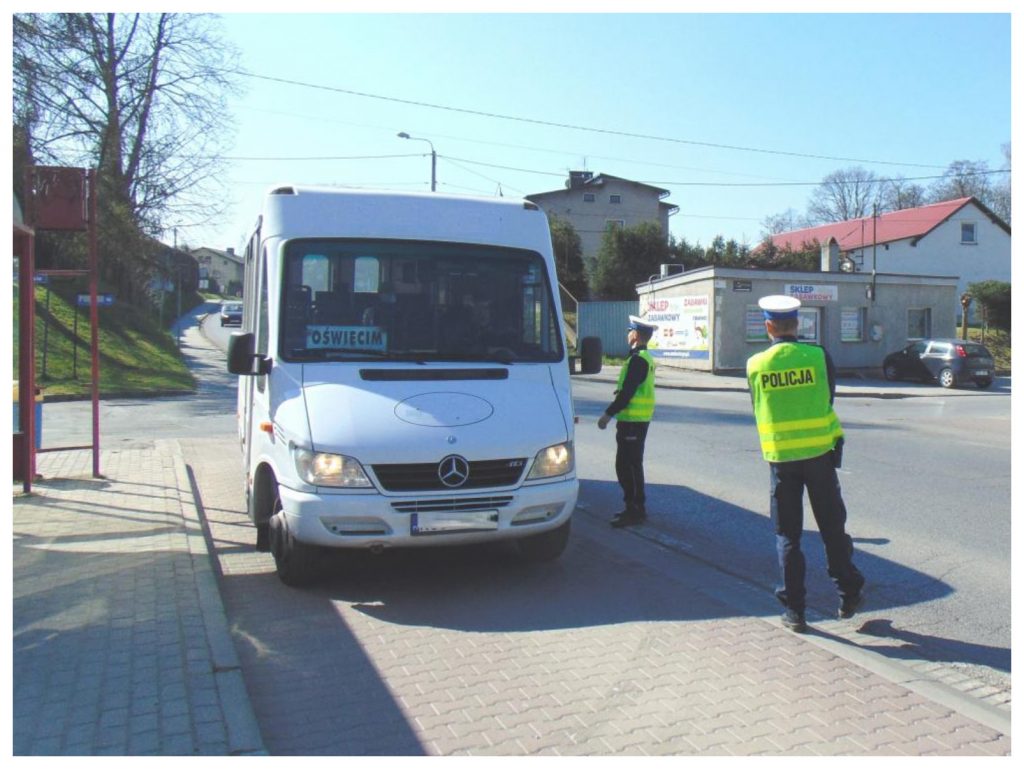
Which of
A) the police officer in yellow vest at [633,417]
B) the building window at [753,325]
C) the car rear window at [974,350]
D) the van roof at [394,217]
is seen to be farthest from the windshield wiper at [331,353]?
the car rear window at [974,350]

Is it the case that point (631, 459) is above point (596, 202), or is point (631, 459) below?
below

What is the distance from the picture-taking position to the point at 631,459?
8102mm

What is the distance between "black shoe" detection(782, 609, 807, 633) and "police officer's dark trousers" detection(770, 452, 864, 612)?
0.03 m

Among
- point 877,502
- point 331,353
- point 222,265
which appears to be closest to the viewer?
point 331,353

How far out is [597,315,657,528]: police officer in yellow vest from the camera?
7977mm

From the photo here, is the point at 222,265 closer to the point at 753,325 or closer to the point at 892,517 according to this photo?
the point at 753,325

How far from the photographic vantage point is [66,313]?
3100 centimetres

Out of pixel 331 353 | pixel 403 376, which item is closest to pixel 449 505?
pixel 403 376

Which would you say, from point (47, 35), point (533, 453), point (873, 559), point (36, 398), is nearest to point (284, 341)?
point (533, 453)

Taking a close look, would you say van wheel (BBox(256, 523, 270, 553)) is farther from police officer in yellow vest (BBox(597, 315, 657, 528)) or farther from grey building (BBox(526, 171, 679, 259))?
grey building (BBox(526, 171, 679, 259))

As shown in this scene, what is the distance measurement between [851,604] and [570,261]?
40971mm

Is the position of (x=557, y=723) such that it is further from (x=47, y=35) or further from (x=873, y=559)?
(x=47, y=35)

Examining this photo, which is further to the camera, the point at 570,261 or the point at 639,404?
the point at 570,261

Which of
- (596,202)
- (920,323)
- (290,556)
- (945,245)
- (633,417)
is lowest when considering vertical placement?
(290,556)
